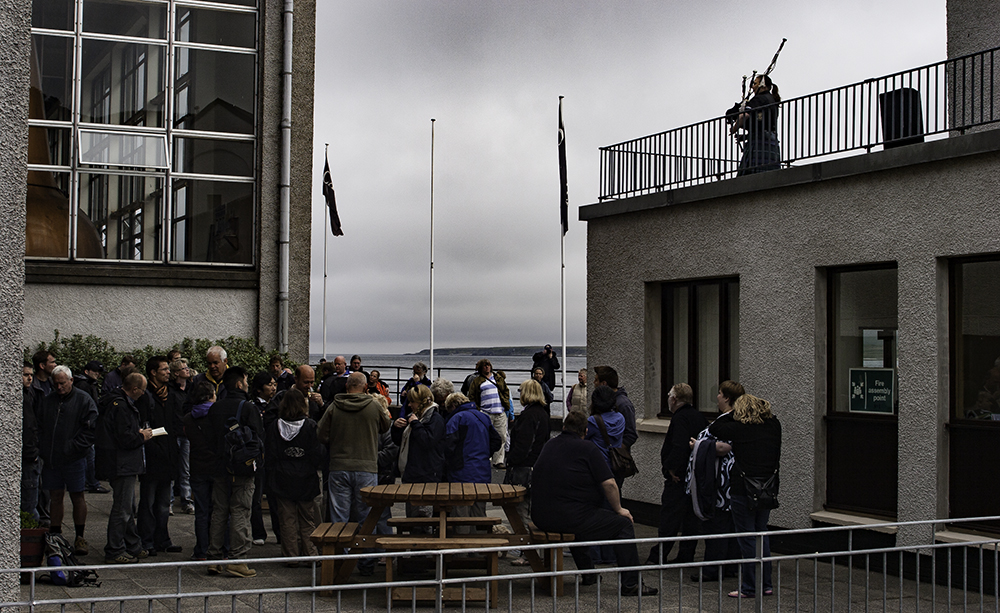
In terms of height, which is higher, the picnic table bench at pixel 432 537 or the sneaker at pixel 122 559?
the picnic table bench at pixel 432 537

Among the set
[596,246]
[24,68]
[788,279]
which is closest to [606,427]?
[788,279]

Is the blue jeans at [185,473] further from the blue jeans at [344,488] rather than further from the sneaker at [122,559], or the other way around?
the blue jeans at [344,488]

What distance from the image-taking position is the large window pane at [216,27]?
63.9 ft

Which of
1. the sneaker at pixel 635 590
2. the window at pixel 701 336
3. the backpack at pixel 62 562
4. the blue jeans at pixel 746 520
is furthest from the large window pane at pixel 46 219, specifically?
the blue jeans at pixel 746 520

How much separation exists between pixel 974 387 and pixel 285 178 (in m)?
13.9

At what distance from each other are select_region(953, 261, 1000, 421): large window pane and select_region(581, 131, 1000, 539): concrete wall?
159 millimetres

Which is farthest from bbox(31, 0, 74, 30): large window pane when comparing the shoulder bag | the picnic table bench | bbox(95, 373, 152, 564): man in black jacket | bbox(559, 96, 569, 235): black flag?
the shoulder bag

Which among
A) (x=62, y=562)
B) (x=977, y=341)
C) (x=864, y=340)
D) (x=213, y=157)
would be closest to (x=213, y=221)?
(x=213, y=157)

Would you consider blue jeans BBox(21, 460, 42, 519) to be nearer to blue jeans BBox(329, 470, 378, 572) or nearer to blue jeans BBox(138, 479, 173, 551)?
blue jeans BBox(138, 479, 173, 551)

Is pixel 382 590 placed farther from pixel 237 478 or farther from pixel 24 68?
pixel 24 68

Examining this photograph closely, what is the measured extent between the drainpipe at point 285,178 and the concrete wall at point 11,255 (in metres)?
13.7

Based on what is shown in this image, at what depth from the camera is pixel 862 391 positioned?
10156 mm

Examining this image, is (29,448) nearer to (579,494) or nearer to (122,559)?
(122,559)

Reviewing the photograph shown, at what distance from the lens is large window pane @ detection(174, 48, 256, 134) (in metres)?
19.4
